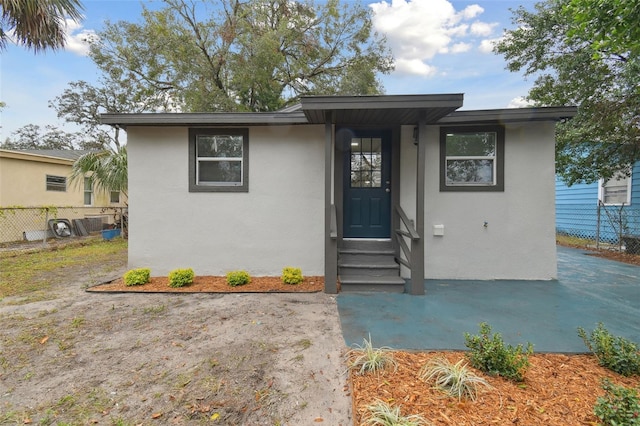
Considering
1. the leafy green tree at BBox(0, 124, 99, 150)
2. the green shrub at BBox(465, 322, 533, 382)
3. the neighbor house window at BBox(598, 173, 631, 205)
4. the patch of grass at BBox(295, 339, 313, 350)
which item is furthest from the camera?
the leafy green tree at BBox(0, 124, 99, 150)

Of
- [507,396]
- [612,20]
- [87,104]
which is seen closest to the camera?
[507,396]

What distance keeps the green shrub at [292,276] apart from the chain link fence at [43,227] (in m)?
7.73

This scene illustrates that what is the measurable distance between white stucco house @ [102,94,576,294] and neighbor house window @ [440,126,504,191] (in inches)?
0.7

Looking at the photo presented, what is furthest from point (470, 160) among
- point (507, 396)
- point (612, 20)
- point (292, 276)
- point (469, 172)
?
point (507, 396)

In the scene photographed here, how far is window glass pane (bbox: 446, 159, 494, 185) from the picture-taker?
5262mm

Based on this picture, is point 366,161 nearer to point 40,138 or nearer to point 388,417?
point 388,417

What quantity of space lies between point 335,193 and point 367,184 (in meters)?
0.64

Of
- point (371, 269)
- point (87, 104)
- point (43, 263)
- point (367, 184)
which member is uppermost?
point (87, 104)

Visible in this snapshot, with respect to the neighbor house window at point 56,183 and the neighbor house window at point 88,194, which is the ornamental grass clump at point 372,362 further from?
the neighbor house window at point 88,194

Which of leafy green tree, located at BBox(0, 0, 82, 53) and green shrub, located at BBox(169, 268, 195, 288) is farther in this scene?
leafy green tree, located at BBox(0, 0, 82, 53)

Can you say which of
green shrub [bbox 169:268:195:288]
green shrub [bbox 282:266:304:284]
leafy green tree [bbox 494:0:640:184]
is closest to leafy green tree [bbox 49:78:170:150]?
green shrub [bbox 169:268:195:288]

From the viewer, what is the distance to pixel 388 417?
1.72m

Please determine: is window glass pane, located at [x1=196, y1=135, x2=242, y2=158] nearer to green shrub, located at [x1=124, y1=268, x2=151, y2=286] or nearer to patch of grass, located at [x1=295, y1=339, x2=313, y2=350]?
green shrub, located at [x1=124, y1=268, x2=151, y2=286]

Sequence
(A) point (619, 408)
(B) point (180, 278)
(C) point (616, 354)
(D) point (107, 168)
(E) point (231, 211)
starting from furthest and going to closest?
(D) point (107, 168) < (E) point (231, 211) < (B) point (180, 278) < (C) point (616, 354) < (A) point (619, 408)
